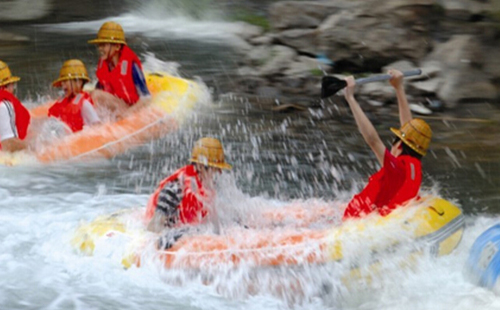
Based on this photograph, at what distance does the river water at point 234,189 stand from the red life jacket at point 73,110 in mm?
444

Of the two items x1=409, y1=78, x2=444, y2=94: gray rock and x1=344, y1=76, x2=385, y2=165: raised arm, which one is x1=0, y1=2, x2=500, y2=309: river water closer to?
x1=409, y1=78, x2=444, y2=94: gray rock

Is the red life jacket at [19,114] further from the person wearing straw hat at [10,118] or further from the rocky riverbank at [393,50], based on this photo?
the rocky riverbank at [393,50]

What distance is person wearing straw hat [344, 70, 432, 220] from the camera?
5.03 metres

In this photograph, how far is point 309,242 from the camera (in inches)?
199

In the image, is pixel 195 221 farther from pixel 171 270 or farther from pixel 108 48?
pixel 108 48

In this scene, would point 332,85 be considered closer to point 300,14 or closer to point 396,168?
point 396,168

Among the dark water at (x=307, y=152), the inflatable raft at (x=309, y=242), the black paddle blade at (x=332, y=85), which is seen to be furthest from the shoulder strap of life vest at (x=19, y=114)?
the black paddle blade at (x=332, y=85)

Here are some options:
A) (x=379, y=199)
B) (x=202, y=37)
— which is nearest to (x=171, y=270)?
(x=379, y=199)

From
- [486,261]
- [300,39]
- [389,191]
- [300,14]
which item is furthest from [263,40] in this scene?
[486,261]

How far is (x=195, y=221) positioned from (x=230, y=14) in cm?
1262

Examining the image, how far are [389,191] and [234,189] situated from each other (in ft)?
3.74

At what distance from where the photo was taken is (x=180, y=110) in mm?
8977

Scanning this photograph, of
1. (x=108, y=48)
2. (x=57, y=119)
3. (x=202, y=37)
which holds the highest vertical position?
(x=108, y=48)

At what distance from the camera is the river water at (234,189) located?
4992 millimetres
